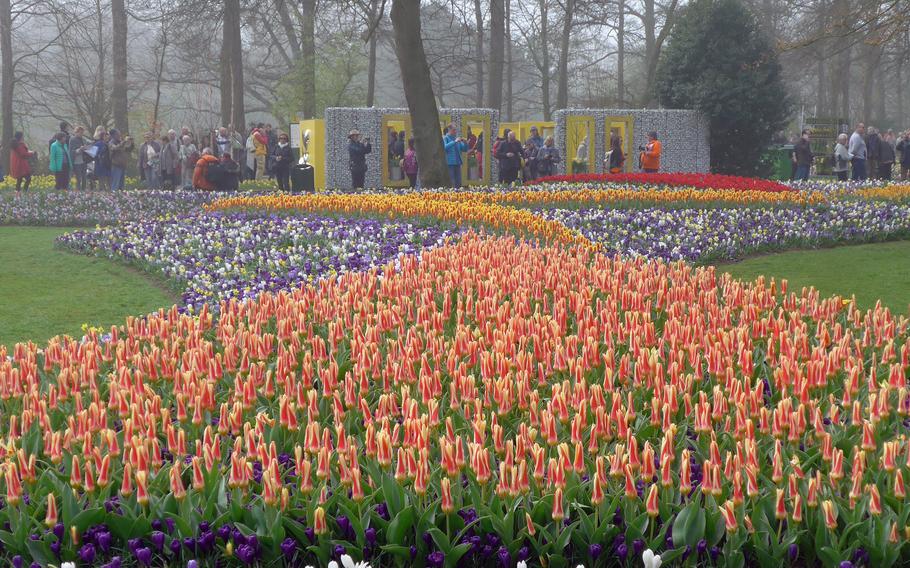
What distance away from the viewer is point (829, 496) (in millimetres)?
3062

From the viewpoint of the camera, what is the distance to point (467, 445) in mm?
3625

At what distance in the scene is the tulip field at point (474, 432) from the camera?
2.98m

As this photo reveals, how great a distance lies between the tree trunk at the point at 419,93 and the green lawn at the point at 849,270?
8.03 m

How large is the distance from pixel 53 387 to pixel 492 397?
1.68 metres

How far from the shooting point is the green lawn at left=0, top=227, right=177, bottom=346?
29.3ft

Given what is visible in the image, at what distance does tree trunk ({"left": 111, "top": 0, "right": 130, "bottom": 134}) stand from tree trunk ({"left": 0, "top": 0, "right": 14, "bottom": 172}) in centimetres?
296

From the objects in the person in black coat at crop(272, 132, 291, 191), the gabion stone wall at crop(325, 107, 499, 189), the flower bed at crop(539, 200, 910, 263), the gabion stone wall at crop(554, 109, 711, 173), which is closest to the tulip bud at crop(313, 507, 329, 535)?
the flower bed at crop(539, 200, 910, 263)

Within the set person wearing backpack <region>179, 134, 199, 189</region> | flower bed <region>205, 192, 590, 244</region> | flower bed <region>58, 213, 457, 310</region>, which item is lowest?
flower bed <region>58, 213, 457, 310</region>

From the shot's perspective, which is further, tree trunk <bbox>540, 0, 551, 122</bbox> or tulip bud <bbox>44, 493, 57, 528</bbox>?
tree trunk <bbox>540, 0, 551, 122</bbox>

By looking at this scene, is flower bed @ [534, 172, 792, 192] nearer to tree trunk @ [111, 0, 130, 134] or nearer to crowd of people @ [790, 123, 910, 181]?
crowd of people @ [790, 123, 910, 181]

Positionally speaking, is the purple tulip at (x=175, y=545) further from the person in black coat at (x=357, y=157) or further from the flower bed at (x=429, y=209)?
the person in black coat at (x=357, y=157)

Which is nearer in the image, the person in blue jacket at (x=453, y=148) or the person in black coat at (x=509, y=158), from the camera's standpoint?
the person in black coat at (x=509, y=158)

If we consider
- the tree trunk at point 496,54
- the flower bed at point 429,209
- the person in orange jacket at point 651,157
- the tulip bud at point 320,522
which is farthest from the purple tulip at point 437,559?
the tree trunk at point 496,54

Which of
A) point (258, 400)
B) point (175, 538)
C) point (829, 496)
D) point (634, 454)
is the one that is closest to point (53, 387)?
point (258, 400)
